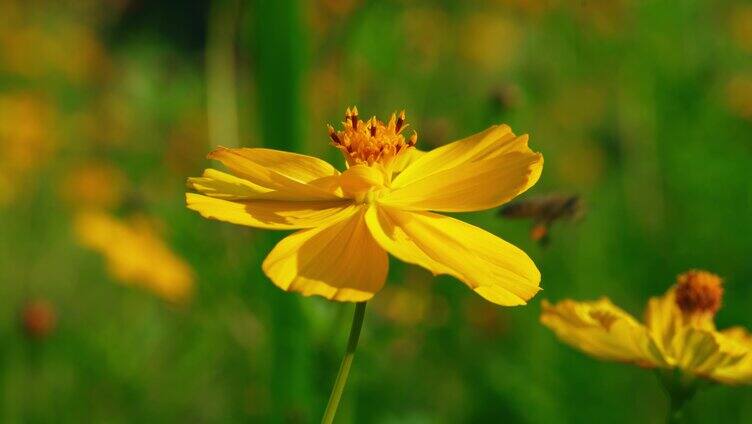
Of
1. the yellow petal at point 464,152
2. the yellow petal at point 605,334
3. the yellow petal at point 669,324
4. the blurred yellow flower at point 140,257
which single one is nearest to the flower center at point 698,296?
the yellow petal at point 669,324

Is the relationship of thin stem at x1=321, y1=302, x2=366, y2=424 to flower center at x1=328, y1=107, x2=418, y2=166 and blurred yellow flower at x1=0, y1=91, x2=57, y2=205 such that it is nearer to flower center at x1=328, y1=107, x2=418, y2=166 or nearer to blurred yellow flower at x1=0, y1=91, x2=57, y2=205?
flower center at x1=328, y1=107, x2=418, y2=166

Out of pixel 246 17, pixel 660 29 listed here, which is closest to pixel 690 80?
pixel 660 29

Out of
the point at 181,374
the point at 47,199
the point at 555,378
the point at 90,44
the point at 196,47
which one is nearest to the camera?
the point at 555,378

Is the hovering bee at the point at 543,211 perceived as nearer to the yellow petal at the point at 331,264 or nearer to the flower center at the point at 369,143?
the flower center at the point at 369,143

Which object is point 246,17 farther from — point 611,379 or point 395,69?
point 611,379

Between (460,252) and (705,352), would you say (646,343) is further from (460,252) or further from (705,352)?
(460,252)

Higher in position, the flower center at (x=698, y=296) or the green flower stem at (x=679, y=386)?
the flower center at (x=698, y=296)
